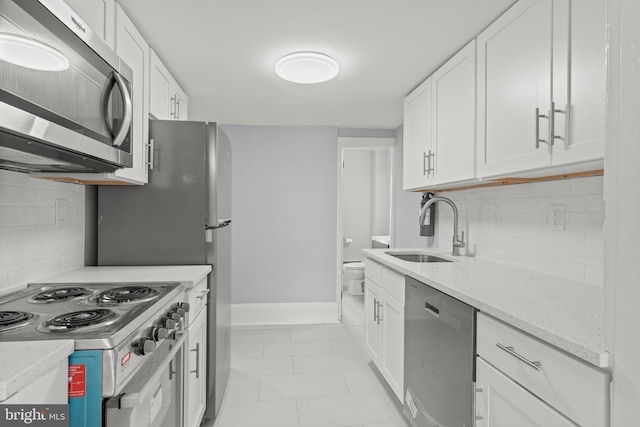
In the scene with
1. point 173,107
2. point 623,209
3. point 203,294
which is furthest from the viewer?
point 173,107

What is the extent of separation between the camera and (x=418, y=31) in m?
1.92

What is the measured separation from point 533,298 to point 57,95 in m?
1.74

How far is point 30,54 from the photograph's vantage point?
90cm

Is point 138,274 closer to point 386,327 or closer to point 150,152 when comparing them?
point 150,152

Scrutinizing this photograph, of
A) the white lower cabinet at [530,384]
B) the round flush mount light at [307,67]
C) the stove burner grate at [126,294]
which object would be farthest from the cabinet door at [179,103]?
the white lower cabinet at [530,384]

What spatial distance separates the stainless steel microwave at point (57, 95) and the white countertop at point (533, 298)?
Answer: 4.82 ft

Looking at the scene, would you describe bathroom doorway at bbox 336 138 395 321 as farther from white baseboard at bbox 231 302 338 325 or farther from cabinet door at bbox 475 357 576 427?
cabinet door at bbox 475 357 576 427

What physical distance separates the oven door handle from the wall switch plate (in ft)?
2.95

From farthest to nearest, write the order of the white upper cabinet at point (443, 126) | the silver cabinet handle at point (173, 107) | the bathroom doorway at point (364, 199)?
the bathroom doorway at point (364, 199)
the silver cabinet handle at point (173, 107)
the white upper cabinet at point (443, 126)

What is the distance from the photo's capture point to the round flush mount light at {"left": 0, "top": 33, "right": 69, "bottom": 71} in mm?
817

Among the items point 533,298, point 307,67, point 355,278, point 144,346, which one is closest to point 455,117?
point 307,67

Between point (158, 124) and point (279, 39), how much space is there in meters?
0.86

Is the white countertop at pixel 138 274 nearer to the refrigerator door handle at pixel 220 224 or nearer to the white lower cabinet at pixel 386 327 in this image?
the refrigerator door handle at pixel 220 224

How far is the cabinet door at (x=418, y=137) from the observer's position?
8.34 ft
